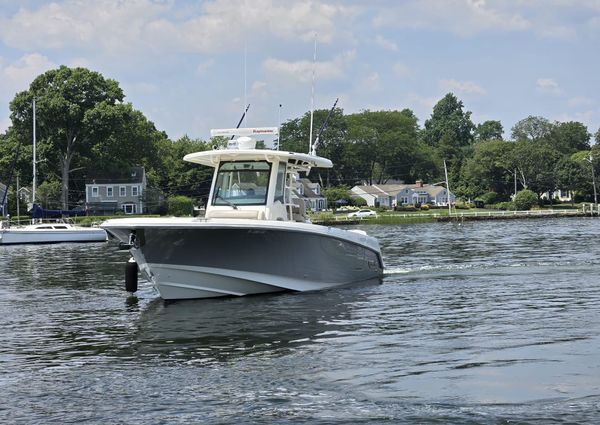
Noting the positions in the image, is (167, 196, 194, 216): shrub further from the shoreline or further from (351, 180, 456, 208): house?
(351, 180, 456, 208): house

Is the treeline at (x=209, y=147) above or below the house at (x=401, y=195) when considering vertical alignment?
above

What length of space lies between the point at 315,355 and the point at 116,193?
9670 cm

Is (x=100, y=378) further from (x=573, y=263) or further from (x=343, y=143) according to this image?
(x=343, y=143)

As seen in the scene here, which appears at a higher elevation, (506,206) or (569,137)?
(569,137)

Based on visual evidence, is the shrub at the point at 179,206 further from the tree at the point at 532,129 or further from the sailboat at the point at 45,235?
the tree at the point at 532,129

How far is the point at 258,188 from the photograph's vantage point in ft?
71.1

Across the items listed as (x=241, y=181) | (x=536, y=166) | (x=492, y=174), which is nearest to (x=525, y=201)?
(x=536, y=166)

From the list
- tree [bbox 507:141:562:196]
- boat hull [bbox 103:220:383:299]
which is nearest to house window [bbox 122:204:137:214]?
tree [bbox 507:141:562:196]

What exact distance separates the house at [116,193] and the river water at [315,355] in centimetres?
8262

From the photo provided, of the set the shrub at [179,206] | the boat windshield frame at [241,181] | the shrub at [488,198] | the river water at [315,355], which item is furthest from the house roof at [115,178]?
the boat windshield frame at [241,181]

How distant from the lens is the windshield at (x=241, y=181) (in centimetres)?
2156

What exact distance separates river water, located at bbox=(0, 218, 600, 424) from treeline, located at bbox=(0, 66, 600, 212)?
23645 millimetres

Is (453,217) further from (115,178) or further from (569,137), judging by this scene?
(569,137)

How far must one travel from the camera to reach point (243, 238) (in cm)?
1973
